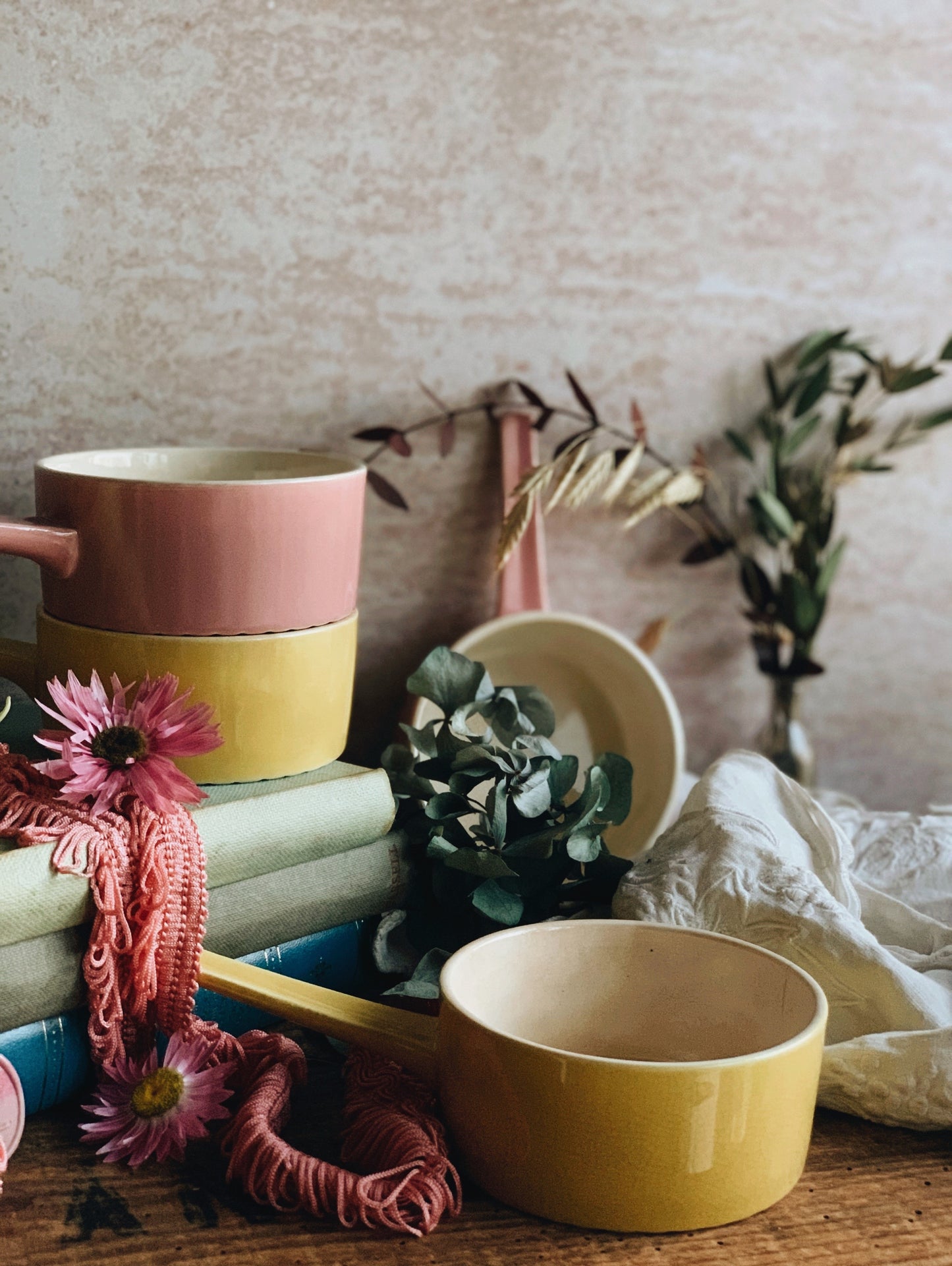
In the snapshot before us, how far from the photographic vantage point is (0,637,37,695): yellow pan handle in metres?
0.59

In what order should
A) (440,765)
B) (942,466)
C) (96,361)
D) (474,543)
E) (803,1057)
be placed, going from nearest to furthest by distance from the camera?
1. (803,1057)
2. (440,765)
3. (96,361)
4. (474,543)
5. (942,466)

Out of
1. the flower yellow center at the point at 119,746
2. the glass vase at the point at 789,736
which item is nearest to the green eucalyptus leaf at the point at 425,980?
the flower yellow center at the point at 119,746

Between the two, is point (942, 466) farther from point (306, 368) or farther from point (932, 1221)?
point (932, 1221)

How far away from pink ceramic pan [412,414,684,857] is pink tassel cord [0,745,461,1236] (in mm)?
338

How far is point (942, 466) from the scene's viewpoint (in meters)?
0.96

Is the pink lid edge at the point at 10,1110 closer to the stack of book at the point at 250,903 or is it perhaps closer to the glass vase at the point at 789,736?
the stack of book at the point at 250,903

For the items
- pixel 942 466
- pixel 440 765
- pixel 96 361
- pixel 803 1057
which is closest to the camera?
pixel 803 1057

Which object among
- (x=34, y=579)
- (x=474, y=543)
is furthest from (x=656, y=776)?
(x=34, y=579)

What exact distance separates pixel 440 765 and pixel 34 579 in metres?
0.30

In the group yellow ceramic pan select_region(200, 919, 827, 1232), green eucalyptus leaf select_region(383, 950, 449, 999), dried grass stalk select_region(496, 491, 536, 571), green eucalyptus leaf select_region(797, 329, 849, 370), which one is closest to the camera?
yellow ceramic pan select_region(200, 919, 827, 1232)

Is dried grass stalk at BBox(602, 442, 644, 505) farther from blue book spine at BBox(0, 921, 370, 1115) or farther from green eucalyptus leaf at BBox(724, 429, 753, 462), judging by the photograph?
blue book spine at BBox(0, 921, 370, 1115)

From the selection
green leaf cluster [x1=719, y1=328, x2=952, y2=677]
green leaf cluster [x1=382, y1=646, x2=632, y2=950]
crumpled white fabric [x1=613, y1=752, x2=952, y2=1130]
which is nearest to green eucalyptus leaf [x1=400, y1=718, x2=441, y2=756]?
green leaf cluster [x1=382, y1=646, x2=632, y2=950]

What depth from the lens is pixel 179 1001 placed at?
0.45 metres

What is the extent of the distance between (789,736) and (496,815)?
45 cm
